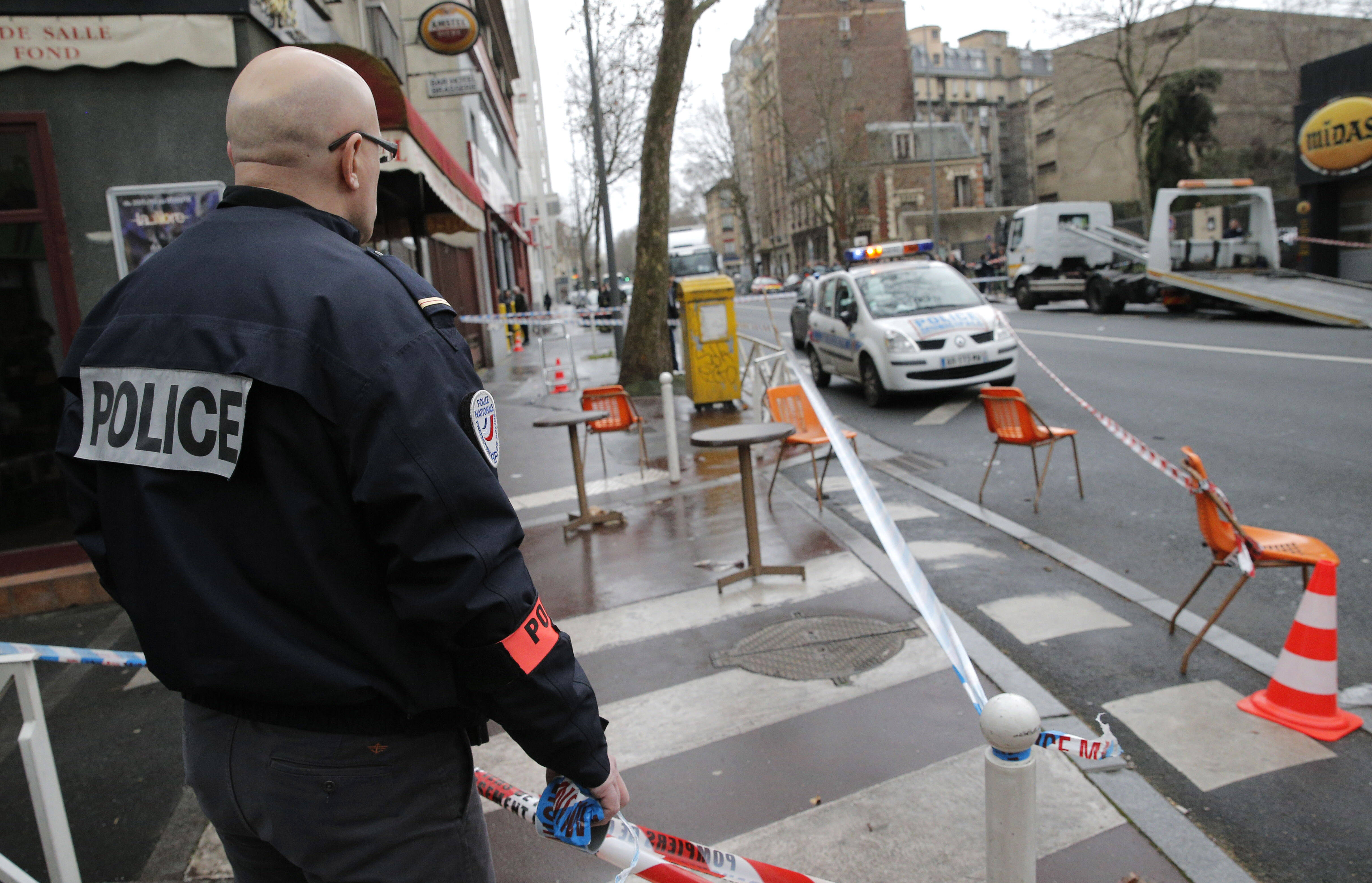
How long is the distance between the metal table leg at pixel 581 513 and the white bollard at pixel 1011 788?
17.5 feet

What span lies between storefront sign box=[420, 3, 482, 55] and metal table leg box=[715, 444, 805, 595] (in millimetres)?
9983

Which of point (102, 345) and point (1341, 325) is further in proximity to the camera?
point (1341, 325)

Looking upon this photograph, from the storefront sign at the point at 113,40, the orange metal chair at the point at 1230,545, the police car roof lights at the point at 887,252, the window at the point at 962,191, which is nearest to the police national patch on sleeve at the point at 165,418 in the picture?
the orange metal chair at the point at 1230,545

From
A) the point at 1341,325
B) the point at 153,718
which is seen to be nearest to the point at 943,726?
the point at 153,718

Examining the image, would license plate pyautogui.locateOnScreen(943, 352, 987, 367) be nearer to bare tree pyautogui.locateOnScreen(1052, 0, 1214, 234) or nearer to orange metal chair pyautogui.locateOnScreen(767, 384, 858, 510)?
orange metal chair pyautogui.locateOnScreen(767, 384, 858, 510)

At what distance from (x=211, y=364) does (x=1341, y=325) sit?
18.2 meters

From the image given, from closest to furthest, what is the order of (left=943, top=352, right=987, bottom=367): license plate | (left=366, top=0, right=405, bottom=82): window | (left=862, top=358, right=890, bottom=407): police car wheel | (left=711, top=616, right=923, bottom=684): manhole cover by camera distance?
(left=711, top=616, right=923, bottom=684): manhole cover
(left=943, top=352, right=987, bottom=367): license plate
(left=862, top=358, right=890, bottom=407): police car wheel
(left=366, top=0, right=405, bottom=82): window

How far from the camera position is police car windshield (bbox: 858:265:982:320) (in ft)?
40.4

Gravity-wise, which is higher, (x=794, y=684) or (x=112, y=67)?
(x=112, y=67)

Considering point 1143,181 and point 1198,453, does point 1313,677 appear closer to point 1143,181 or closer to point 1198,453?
point 1198,453

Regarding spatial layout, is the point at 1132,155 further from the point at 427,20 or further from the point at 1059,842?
the point at 1059,842

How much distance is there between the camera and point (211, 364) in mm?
1443

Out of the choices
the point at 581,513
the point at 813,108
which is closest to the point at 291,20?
the point at 581,513

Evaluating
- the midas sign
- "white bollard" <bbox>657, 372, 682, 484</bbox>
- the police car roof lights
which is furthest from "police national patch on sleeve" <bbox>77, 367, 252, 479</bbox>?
the midas sign
